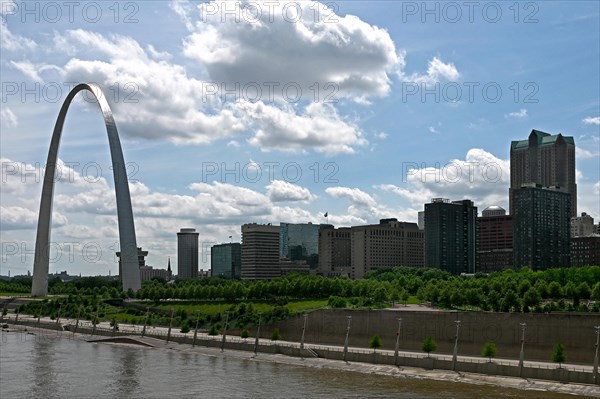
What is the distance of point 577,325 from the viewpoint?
207 feet

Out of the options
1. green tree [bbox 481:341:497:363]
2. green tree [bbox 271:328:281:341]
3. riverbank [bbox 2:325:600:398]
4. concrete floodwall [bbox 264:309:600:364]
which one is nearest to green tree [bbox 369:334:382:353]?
concrete floodwall [bbox 264:309:600:364]

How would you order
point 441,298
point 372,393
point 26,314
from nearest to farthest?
point 372,393, point 441,298, point 26,314

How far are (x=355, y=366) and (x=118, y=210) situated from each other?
65.0 m

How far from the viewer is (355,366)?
65.1 meters

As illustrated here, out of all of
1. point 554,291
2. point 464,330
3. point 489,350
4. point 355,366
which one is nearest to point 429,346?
point 464,330

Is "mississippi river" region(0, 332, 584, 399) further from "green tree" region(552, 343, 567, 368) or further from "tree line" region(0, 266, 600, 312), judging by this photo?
"tree line" region(0, 266, 600, 312)

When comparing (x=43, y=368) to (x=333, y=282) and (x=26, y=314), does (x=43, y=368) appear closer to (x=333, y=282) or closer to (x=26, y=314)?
(x=333, y=282)

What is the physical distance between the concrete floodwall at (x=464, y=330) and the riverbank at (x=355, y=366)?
24.8 feet

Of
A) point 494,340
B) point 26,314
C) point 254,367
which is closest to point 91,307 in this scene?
point 26,314

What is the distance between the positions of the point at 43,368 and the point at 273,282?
57093mm

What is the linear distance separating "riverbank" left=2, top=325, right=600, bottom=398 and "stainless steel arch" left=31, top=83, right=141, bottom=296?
27793 millimetres

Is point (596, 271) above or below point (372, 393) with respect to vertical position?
above

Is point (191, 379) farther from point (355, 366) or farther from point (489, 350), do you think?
point (489, 350)

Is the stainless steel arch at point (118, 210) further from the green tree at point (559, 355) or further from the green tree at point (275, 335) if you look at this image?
the green tree at point (559, 355)
